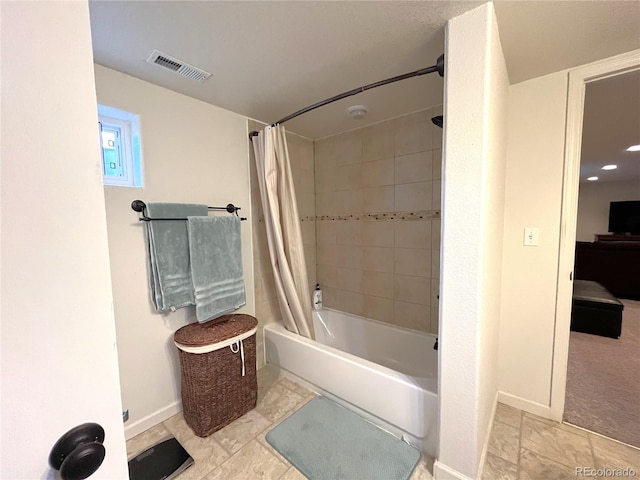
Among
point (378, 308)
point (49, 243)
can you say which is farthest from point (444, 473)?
point (49, 243)

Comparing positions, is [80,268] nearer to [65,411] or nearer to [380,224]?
[65,411]

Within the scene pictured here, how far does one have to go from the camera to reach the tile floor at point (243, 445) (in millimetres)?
1365

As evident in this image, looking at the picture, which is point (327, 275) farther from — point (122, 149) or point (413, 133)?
point (122, 149)

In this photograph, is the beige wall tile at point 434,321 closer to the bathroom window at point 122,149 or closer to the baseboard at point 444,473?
the baseboard at point 444,473

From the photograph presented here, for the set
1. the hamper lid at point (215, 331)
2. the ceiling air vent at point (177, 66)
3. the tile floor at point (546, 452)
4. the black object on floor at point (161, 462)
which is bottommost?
the tile floor at point (546, 452)

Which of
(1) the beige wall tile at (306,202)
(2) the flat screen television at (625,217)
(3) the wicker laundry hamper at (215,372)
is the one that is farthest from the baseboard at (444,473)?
(2) the flat screen television at (625,217)

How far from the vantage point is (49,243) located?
1.33ft

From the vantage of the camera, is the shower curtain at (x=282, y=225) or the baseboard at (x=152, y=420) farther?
the shower curtain at (x=282, y=225)

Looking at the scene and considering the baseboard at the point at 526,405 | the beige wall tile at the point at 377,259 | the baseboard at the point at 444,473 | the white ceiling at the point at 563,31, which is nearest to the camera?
the white ceiling at the point at 563,31

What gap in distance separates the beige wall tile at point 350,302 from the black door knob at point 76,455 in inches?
90.4

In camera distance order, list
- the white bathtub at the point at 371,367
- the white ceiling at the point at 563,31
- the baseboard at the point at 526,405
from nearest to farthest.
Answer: the white ceiling at the point at 563,31, the white bathtub at the point at 371,367, the baseboard at the point at 526,405

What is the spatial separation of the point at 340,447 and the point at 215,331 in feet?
3.32

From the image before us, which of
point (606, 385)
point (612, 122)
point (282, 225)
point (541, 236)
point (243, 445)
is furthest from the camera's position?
point (612, 122)

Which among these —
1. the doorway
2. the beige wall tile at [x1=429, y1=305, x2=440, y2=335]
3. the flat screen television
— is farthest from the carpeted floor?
the flat screen television
